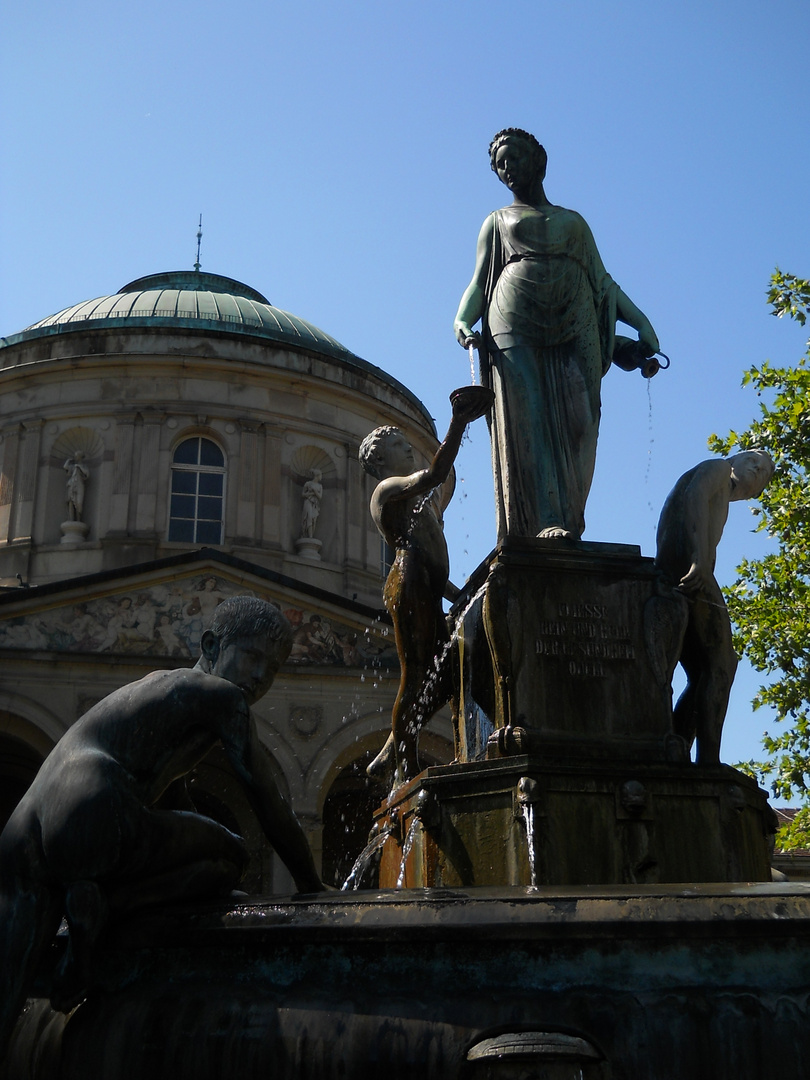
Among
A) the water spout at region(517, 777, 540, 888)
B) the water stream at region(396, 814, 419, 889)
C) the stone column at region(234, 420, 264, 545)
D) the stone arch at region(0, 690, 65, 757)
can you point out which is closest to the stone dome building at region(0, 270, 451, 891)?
the stone column at region(234, 420, 264, 545)

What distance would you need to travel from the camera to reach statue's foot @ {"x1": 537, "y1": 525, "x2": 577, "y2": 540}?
5.92m

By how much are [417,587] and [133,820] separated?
3.41 metres

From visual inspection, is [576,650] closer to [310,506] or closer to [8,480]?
[310,506]

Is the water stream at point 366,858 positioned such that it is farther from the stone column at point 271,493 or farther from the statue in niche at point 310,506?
the statue in niche at point 310,506

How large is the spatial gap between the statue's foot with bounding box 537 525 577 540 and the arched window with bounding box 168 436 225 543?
24.4 m

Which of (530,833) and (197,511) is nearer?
(530,833)

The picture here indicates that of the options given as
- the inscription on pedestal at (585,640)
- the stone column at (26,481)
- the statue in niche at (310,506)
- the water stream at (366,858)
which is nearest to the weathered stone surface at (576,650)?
the inscription on pedestal at (585,640)

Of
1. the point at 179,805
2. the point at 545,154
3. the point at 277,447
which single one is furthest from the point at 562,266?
the point at 277,447

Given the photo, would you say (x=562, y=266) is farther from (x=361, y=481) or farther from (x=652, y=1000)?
(x=361, y=481)

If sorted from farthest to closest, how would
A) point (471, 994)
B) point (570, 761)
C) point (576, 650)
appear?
1. point (576, 650)
2. point (570, 761)
3. point (471, 994)

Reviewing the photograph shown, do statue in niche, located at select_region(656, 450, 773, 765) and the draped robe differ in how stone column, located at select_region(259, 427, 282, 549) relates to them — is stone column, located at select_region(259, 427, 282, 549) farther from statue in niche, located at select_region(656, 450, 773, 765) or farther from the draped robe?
statue in niche, located at select_region(656, 450, 773, 765)

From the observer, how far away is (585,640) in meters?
5.63

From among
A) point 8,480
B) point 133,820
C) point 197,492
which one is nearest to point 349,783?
point 197,492

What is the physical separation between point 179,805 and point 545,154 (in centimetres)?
459
